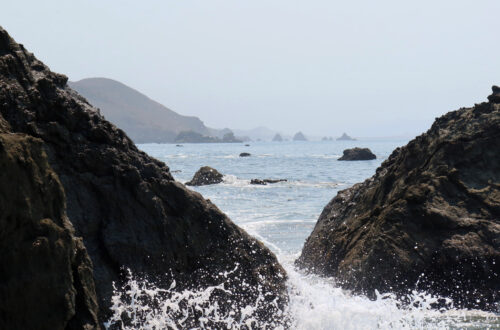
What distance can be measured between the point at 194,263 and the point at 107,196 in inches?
Answer: 45.1

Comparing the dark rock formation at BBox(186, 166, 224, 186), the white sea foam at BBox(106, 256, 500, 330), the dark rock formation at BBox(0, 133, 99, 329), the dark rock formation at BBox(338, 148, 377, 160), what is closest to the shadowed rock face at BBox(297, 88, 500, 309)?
the white sea foam at BBox(106, 256, 500, 330)

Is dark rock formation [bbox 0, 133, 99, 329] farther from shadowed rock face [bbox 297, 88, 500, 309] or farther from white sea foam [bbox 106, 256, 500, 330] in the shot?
shadowed rock face [bbox 297, 88, 500, 309]

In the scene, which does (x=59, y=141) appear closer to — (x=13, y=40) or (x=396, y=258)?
(x=13, y=40)

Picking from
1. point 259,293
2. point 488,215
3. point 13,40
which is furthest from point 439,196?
point 13,40

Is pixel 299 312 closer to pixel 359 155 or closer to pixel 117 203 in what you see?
pixel 117 203

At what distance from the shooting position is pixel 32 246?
323 cm

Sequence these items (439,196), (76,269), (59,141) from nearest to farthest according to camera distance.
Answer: (76,269) < (59,141) < (439,196)

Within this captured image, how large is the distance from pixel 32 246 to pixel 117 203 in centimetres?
198

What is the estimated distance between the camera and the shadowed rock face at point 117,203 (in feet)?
16.0

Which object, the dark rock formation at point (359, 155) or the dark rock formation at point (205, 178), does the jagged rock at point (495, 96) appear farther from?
the dark rock formation at point (359, 155)

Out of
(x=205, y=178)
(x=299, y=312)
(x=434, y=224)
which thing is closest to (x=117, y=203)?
(x=299, y=312)

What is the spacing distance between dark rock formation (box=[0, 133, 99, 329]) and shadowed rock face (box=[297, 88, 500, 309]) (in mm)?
4729

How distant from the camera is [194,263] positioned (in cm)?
550

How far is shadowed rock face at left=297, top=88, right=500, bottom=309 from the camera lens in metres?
7.04
